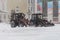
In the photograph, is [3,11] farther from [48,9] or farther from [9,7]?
[48,9]

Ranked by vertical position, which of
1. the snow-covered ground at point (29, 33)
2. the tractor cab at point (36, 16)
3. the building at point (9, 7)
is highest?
the building at point (9, 7)

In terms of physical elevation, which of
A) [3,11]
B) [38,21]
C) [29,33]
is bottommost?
[29,33]

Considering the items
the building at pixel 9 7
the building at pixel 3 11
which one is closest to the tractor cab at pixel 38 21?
the building at pixel 9 7

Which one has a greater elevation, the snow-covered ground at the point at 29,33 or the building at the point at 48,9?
the building at the point at 48,9

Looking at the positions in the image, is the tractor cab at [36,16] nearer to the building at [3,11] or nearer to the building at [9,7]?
the building at [9,7]

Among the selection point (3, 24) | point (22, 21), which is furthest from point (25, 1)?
point (3, 24)

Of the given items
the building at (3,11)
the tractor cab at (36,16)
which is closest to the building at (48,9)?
the tractor cab at (36,16)

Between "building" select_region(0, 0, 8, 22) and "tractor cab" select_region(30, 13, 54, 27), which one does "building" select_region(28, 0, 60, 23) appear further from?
"building" select_region(0, 0, 8, 22)

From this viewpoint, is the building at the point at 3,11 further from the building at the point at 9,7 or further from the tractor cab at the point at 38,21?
the tractor cab at the point at 38,21

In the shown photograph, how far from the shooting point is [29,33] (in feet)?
5.72

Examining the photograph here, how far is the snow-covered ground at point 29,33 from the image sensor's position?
5.62 feet

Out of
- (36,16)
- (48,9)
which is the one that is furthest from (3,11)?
(48,9)

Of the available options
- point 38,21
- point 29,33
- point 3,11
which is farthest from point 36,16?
point 3,11

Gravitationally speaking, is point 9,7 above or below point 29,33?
above
